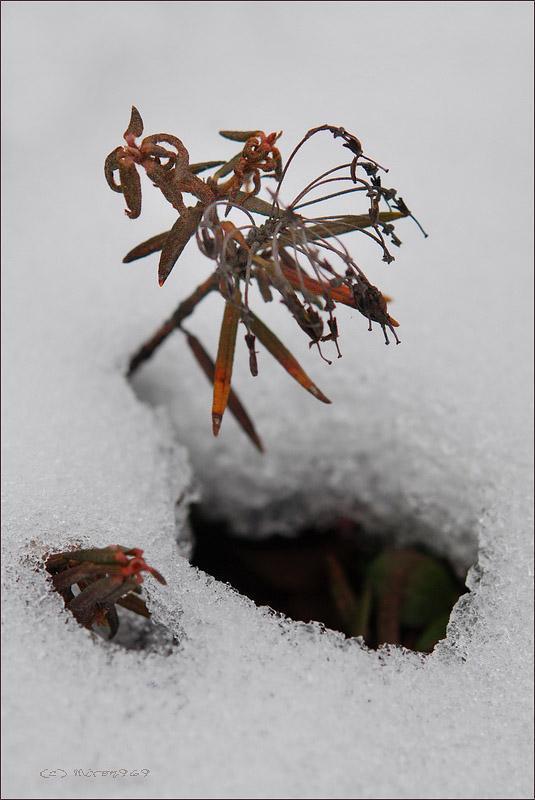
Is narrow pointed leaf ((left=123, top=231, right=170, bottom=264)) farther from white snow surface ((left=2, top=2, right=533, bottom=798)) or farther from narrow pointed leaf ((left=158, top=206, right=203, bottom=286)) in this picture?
white snow surface ((left=2, top=2, right=533, bottom=798))

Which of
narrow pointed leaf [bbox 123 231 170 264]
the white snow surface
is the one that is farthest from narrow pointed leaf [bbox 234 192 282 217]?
the white snow surface

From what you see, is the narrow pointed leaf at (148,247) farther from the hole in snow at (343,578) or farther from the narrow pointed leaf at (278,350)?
the hole in snow at (343,578)

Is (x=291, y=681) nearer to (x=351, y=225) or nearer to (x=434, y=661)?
(x=434, y=661)

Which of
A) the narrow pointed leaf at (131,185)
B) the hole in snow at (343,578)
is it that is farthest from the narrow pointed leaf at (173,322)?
the hole in snow at (343,578)

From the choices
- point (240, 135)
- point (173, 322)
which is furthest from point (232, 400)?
point (240, 135)

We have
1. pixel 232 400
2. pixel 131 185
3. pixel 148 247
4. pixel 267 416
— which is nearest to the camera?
pixel 131 185

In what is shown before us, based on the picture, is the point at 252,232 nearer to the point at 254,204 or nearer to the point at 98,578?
the point at 254,204
